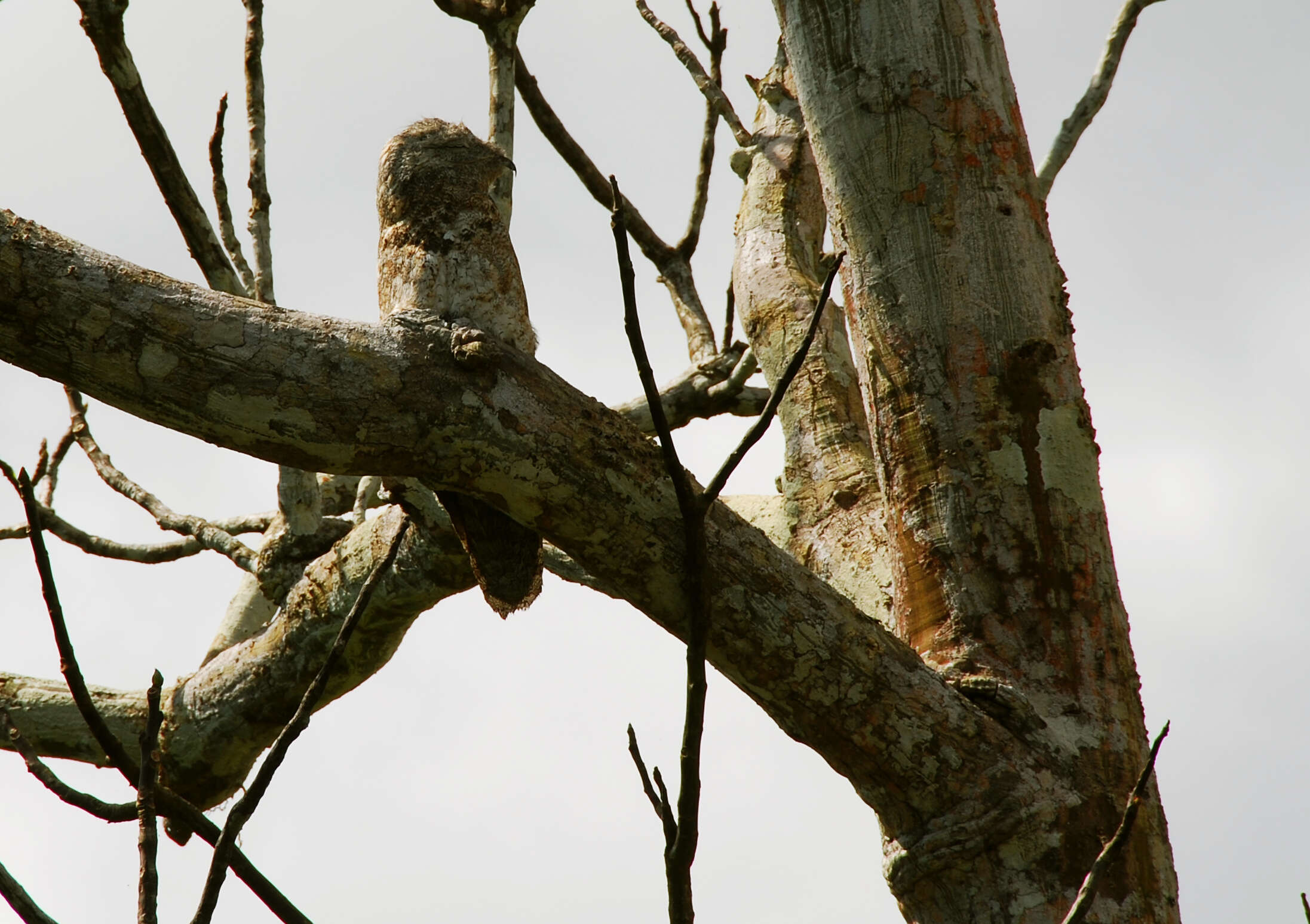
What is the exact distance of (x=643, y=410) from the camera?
4137 millimetres

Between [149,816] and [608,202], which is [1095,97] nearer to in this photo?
[608,202]

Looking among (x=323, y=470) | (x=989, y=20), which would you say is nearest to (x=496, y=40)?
(x=989, y=20)

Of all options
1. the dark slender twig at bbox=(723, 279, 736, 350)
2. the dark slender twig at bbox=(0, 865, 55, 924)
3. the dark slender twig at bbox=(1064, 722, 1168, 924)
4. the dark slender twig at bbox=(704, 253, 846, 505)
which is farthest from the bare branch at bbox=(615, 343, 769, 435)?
the dark slender twig at bbox=(0, 865, 55, 924)

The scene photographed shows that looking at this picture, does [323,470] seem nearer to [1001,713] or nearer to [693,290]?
[1001,713]

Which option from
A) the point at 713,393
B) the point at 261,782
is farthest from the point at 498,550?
the point at 713,393

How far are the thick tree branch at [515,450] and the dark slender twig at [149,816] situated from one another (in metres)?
0.57

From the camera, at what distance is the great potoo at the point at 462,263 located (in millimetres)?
1938

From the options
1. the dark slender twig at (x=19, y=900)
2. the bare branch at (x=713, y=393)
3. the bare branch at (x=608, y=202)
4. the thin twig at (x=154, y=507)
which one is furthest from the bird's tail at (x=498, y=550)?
the bare branch at (x=608, y=202)

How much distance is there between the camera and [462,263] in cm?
198

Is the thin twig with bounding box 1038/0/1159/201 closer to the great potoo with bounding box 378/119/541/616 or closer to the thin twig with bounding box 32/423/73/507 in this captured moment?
the great potoo with bounding box 378/119/541/616

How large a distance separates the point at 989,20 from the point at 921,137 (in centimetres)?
38

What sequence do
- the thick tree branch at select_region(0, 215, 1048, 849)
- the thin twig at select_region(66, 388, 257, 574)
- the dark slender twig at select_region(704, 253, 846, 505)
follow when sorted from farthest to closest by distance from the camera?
the thin twig at select_region(66, 388, 257, 574) → the thick tree branch at select_region(0, 215, 1048, 849) → the dark slender twig at select_region(704, 253, 846, 505)

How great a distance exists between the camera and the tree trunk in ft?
6.55

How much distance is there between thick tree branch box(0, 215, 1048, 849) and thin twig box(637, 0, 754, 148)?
2577 millimetres
